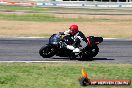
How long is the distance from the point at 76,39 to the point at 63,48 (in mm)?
718

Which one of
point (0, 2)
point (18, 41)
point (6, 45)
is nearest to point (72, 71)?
point (6, 45)

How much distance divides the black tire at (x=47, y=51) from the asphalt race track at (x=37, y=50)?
0.23m

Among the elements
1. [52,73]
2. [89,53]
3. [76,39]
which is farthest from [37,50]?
[52,73]

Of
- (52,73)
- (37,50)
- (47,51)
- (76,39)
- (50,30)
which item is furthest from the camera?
(50,30)

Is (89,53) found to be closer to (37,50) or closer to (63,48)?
(63,48)

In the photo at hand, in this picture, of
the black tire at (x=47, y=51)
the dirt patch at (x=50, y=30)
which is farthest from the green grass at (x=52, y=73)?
the dirt patch at (x=50, y=30)

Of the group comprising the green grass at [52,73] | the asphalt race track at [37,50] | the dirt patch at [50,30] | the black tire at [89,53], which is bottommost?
the dirt patch at [50,30]

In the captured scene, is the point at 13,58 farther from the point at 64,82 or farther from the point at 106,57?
the point at 64,82

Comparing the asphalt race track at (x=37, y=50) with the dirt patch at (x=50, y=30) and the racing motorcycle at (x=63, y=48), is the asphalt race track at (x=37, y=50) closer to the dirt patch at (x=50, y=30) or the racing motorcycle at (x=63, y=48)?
the racing motorcycle at (x=63, y=48)

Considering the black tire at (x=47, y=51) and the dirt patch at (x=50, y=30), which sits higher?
the black tire at (x=47, y=51)

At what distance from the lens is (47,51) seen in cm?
1956

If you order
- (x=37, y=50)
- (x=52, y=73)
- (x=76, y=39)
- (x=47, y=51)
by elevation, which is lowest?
(x=37, y=50)

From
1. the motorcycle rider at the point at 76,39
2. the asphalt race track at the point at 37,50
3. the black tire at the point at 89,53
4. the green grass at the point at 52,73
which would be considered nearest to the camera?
the green grass at the point at 52,73

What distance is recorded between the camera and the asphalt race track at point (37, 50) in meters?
19.7
